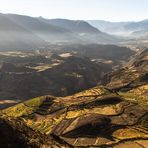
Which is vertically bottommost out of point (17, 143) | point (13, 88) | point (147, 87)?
point (13, 88)

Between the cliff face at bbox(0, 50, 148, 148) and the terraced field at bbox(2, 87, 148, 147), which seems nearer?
the cliff face at bbox(0, 50, 148, 148)

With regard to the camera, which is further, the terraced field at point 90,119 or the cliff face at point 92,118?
the terraced field at point 90,119

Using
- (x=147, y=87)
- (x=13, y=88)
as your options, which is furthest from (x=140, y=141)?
(x=13, y=88)

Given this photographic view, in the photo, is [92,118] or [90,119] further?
[92,118]

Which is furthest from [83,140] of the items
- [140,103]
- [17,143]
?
[17,143]

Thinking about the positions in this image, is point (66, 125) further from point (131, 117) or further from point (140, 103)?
point (140, 103)

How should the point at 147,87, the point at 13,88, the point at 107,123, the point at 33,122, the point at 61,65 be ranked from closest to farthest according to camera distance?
the point at 107,123 → the point at 33,122 → the point at 147,87 → the point at 13,88 → the point at 61,65

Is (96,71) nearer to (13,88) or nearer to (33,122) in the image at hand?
(13,88)

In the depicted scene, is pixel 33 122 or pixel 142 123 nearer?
pixel 142 123

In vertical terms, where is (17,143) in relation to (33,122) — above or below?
above

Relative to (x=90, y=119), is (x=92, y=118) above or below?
above

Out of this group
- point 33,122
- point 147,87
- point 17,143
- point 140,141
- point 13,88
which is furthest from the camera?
point 13,88
